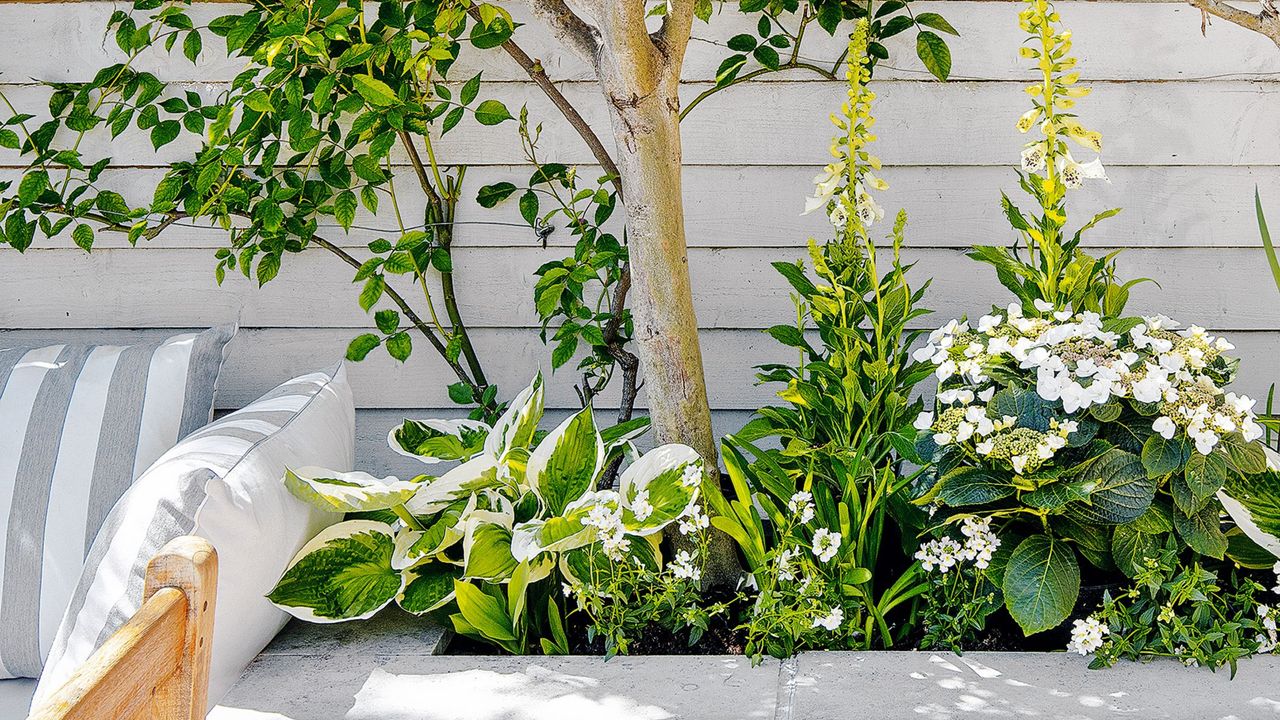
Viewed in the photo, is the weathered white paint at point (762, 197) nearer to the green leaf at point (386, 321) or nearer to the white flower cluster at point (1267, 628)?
the green leaf at point (386, 321)

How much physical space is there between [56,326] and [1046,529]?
1802mm

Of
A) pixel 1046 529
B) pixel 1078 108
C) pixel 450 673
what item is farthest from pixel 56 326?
pixel 1078 108

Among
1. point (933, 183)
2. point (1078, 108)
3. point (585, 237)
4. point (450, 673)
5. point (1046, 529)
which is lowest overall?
point (450, 673)

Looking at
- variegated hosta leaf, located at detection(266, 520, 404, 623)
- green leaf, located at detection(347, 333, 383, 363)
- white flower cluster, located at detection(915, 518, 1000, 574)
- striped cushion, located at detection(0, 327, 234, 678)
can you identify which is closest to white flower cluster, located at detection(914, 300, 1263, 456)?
white flower cluster, located at detection(915, 518, 1000, 574)

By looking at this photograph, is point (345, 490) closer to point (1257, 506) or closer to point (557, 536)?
point (557, 536)

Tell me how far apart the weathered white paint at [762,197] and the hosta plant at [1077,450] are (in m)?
0.36

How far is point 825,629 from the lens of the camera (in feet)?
A: 4.75

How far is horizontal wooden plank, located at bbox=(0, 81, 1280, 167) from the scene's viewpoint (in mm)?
1801

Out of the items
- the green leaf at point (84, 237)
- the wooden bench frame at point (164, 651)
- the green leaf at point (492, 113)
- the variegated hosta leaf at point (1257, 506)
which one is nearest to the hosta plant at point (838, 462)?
the variegated hosta leaf at point (1257, 506)

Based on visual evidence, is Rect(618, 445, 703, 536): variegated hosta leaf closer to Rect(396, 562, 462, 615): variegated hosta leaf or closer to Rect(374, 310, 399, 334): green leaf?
Rect(396, 562, 462, 615): variegated hosta leaf

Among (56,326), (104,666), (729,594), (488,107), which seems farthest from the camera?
(56,326)

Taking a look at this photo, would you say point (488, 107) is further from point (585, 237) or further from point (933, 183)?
point (933, 183)

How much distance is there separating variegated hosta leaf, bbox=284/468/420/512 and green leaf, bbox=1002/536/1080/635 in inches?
32.7

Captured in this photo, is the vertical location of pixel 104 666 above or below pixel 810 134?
below
